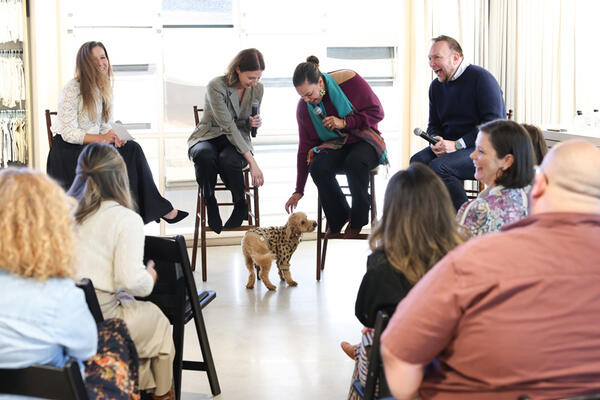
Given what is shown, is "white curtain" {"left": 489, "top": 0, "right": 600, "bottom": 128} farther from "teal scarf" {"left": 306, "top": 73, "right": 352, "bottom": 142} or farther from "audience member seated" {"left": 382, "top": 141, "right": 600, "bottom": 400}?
"audience member seated" {"left": 382, "top": 141, "right": 600, "bottom": 400}

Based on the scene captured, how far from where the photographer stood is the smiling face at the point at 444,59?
14.6ft

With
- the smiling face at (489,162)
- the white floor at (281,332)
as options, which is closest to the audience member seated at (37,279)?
the white floor at (281,332)

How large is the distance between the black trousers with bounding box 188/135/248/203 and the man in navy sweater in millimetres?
1088

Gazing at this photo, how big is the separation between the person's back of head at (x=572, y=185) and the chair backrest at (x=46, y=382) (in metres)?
1.00

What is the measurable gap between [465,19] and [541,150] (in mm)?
2585

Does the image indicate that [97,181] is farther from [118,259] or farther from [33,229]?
[33,229]

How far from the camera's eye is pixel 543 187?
4.98 ft

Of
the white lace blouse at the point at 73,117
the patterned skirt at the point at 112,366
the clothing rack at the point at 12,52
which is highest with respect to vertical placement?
the clothing rack at the point at 12,52

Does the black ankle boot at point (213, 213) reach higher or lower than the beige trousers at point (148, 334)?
higher

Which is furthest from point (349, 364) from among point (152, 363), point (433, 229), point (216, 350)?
point (433, 229)

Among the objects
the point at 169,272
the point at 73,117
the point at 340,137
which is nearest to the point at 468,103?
the point at 340,137

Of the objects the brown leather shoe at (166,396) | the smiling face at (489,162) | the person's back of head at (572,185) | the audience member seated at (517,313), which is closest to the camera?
the audience member seated at (517,313)

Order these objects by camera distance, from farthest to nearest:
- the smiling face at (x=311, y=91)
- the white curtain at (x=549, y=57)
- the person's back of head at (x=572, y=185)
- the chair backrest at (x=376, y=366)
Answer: the white curtain at (x=549, y=57) < the smiling face at (x=311, y=91) < the chair backrest at (x=376, y=366) < the person's back of head at (x=572, y=185)

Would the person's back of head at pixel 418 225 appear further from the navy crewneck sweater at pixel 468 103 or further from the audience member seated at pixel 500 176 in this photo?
the navy crewneck sweater at pixel 468 103
